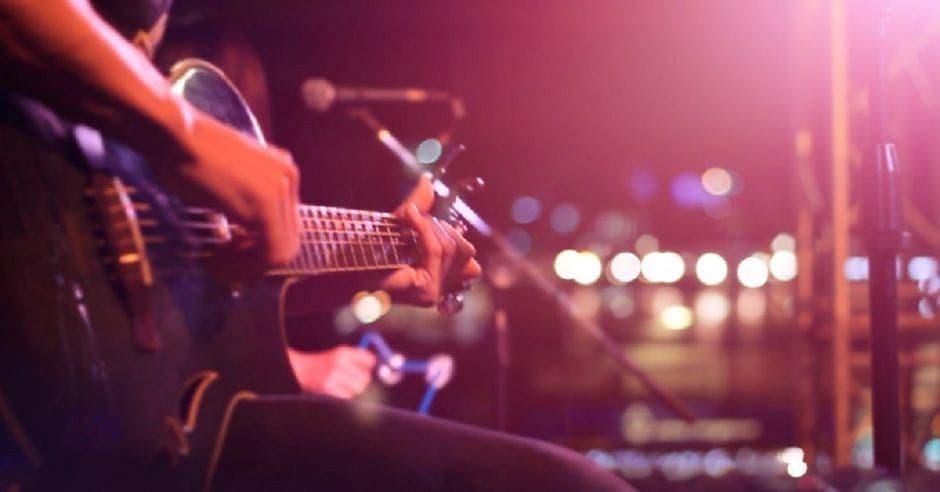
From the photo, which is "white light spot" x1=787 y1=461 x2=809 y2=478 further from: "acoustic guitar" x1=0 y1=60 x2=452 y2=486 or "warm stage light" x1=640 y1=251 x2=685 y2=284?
"warm stage light" x1=640 y1=251 x2=685 y2=284

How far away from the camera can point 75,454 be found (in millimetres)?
1125

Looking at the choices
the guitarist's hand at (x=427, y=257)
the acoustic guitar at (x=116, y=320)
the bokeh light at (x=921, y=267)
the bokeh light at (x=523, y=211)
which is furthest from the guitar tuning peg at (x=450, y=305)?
the bokeh light at (x=523, y=211)

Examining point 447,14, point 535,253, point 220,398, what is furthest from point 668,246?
point 220,398

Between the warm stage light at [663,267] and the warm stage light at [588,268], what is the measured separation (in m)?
0.59

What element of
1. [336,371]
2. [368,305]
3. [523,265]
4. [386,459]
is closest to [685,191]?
[523,265]

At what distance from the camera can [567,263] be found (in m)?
11.3

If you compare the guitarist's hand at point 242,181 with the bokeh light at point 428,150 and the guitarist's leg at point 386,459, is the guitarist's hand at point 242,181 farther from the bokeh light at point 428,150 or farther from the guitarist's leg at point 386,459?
the bokeh light at point 428,150

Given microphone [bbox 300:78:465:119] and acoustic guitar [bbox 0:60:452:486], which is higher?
microphone [bbox 300:78:465:119]

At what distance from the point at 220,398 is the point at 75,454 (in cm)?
27

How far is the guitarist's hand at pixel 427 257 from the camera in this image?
6.57 feet

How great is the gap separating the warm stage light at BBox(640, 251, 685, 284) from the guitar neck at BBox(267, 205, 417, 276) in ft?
35.1

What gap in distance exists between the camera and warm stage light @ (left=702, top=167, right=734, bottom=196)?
11396 mm

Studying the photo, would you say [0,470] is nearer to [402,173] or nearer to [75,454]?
[75,454]

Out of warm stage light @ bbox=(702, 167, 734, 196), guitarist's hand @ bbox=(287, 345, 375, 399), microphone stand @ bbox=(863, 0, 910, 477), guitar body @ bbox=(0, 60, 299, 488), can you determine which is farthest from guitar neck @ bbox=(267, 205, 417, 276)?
warm stage light @ bbox=(702, 167, 734, 196)
